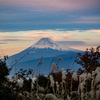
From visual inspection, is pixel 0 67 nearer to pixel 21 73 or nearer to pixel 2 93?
pixel 2 93

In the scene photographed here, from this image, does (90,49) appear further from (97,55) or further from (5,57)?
(5,57)

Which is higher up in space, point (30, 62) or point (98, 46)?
point (98, 46)

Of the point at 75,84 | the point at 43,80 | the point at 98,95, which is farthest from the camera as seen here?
the point at 43,80

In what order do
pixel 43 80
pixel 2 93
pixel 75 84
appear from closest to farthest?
pixel 2 93 → pixel 75 84 → pixel 43 80

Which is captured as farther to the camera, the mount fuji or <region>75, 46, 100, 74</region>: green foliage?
<region>75, 46, 100, 74</region>: green foliage

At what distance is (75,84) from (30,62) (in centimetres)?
14238

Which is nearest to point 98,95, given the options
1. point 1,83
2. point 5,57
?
point 1,83

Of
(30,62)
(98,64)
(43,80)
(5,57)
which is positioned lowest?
(30,62)

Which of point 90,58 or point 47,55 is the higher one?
point 90,58

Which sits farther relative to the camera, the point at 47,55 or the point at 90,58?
the point at 47,55

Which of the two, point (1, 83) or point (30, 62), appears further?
point (30, 62)

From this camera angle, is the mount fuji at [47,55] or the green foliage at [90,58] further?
the green foliage at [90,58]

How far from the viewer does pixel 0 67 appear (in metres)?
5.46

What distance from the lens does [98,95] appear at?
4.03 metres
